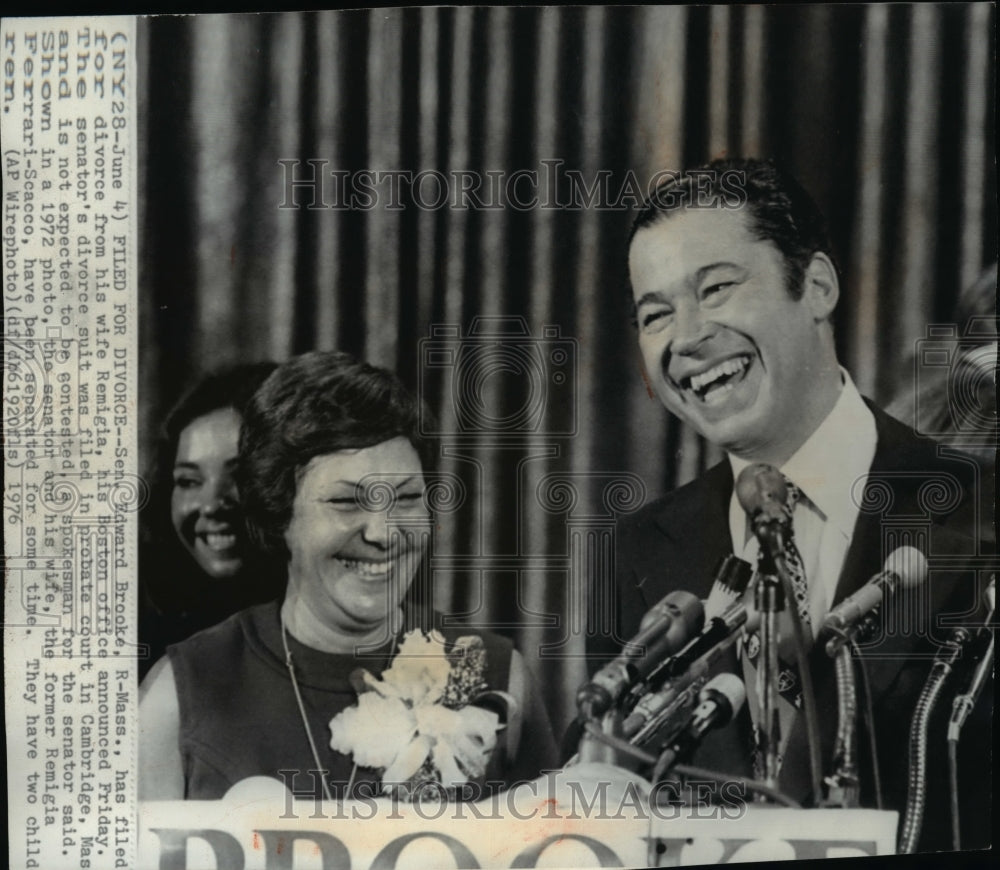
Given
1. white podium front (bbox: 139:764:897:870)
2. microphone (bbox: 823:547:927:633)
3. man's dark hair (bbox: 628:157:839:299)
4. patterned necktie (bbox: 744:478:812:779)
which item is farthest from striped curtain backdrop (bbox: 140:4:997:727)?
white podium front (bbox: 139:764:897:870)

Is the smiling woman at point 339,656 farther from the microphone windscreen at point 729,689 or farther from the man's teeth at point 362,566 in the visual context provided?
the microphone windscreen at point 729,689

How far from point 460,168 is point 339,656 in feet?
2.31

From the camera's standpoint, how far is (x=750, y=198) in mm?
1733

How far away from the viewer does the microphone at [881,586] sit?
175 cm

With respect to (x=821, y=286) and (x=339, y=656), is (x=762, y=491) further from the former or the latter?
(x=339, y=656)

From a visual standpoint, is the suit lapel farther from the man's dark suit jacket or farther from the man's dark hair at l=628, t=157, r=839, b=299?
the man's dark hair at l=628, t=157, r=839, b=299

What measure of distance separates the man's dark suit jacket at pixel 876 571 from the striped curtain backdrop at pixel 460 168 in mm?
145

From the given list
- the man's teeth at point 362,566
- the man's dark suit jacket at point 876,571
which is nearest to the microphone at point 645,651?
the man's dark suit jacket at point 876,571

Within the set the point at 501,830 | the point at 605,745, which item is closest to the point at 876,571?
the point at 605,745

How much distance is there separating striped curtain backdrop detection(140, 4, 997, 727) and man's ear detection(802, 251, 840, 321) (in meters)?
0.03

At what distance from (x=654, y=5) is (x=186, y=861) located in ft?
4.51

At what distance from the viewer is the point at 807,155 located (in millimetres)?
1740

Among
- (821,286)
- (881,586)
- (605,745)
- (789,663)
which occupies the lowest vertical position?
(605,745)

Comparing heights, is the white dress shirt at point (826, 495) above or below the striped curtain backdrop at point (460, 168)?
below
